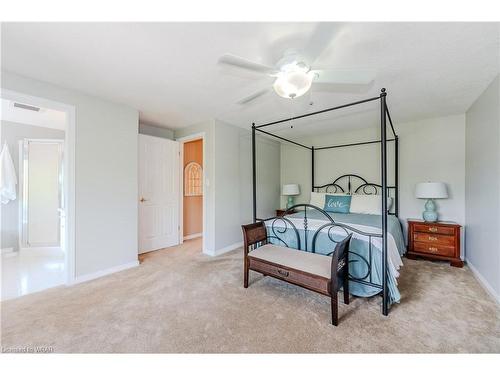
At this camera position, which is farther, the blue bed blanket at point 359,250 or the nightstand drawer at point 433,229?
the nightstand drawer at point 433,229

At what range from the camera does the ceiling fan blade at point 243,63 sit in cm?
139

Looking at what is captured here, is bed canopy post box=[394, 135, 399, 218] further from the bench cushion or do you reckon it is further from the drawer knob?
the drawer knob

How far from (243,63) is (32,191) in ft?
15.0

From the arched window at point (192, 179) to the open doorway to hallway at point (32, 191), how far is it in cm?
205

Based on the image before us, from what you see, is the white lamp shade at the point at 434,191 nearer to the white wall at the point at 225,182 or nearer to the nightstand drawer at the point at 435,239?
the nightstand drawer at the point at 435,239

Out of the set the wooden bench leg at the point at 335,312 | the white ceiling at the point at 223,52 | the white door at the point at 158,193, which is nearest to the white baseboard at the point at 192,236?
the white door at the point at 158,193

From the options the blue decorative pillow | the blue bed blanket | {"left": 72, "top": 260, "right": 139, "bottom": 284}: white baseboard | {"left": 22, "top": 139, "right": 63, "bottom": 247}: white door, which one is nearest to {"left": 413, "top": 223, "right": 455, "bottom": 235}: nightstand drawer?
the blue decorative pillow

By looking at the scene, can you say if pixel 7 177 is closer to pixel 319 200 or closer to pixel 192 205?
pixel 192 205

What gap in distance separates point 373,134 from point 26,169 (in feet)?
20.9

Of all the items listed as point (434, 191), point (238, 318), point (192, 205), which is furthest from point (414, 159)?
point (192, 205)

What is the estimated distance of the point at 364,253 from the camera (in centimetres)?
209

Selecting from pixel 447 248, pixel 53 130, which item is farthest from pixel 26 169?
pixel 447 248

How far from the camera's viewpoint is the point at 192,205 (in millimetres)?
4824

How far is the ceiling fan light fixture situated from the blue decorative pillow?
2.62 meters
